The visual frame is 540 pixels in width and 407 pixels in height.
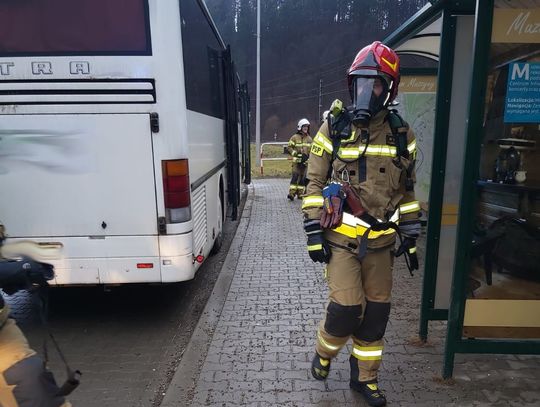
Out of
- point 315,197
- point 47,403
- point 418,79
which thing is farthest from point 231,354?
point 418,79

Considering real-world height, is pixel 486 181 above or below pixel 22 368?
above

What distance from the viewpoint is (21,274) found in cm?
204

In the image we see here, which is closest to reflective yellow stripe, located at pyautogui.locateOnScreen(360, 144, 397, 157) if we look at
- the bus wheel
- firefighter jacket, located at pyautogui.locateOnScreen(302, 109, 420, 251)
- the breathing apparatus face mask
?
firefighter jacket, located at pyautogui.locateOnScreen(302, 109, 420, 251)

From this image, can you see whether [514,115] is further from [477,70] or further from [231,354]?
[231,354]

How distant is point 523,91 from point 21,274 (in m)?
3.06

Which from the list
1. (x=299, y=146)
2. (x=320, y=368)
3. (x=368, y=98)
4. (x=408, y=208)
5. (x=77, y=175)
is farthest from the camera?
(x=299, y=146)

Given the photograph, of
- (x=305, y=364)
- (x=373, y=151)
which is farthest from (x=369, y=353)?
(x=373, y=151)

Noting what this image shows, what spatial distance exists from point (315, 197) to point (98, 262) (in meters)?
2.17

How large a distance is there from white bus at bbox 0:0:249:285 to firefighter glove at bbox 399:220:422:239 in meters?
1.94

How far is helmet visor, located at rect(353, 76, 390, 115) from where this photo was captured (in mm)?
2857

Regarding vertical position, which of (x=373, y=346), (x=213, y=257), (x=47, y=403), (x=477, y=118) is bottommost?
(x=213, y=257)

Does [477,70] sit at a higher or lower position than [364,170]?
higher

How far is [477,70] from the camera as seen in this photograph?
2805 millimetres

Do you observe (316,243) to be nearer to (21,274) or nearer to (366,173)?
(366,173)
